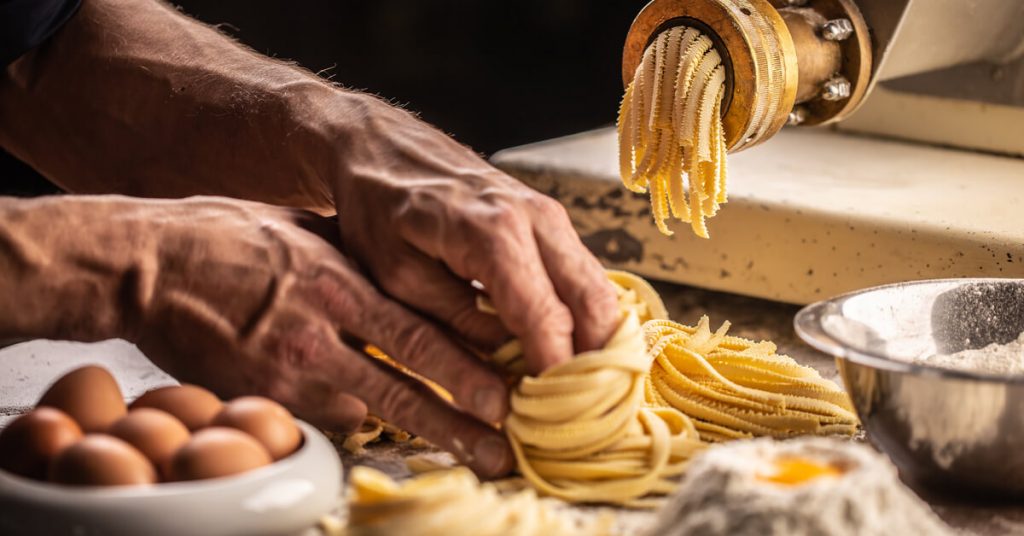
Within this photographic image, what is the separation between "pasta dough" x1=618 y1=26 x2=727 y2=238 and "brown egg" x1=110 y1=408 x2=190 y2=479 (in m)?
0.76

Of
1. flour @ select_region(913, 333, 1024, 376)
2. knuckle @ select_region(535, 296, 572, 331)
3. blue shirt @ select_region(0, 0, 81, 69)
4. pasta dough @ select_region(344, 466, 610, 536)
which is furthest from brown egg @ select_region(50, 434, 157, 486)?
blue shirt @ select_region(0, 0, 81, 69)

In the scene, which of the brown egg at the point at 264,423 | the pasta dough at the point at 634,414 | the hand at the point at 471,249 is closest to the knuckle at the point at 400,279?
the hand at the point at 471,249

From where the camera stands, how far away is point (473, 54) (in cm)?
443

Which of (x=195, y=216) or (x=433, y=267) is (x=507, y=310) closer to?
(x=433, y=267)

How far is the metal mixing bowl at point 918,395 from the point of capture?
1139 millimetres

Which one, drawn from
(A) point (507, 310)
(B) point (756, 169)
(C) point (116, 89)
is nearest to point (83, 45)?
(C) point (116, 89)

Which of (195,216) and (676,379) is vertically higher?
(195,216)

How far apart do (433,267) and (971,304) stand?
2.00 feet

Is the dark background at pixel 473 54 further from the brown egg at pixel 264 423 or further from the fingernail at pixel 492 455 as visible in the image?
the brown egg at pixel 264 423

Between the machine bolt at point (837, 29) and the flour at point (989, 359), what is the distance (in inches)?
19.3

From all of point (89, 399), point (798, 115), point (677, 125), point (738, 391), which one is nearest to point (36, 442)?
point (89, 399)

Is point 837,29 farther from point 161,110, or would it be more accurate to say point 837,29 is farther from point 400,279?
point 161,110

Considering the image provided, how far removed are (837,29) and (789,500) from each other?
0.90 metres

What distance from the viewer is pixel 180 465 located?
3.33 feet
